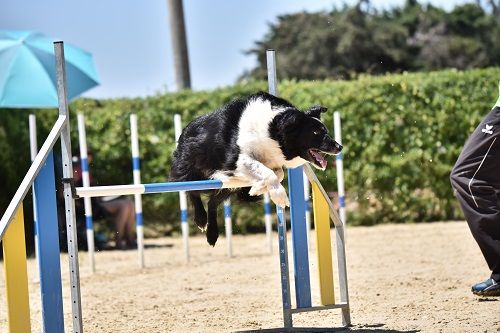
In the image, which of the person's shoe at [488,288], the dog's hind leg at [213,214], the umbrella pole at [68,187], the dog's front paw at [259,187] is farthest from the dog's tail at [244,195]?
the person's shoe at [488,288]

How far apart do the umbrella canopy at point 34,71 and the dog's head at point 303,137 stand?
17.8ft

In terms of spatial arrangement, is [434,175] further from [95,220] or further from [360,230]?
[95,220]

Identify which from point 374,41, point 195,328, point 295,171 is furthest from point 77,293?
point 374,41

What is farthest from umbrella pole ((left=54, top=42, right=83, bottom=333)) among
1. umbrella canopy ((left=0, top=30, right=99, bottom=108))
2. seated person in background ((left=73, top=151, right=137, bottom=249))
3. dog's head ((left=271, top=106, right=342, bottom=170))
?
seated person in background ((left=73, top=151, right=137, bottom=249))

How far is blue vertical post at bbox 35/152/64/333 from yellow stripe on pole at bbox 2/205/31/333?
0.10 metres

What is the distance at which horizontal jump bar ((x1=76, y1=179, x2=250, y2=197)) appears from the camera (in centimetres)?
473

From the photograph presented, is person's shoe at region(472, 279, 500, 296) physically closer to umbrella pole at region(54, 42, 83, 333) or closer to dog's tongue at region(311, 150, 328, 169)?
dog's tongue at region(311, 150, 328, 169)

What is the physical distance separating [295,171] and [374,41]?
1024 inches

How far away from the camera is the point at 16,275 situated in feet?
15.0

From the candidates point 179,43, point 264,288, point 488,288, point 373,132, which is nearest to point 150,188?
point 488,288

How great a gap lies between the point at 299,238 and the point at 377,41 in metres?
26.1

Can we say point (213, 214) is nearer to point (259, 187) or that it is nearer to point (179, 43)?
point (259, 187)

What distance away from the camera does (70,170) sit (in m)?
4.67

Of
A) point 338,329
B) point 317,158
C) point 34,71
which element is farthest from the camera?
point 34,71
